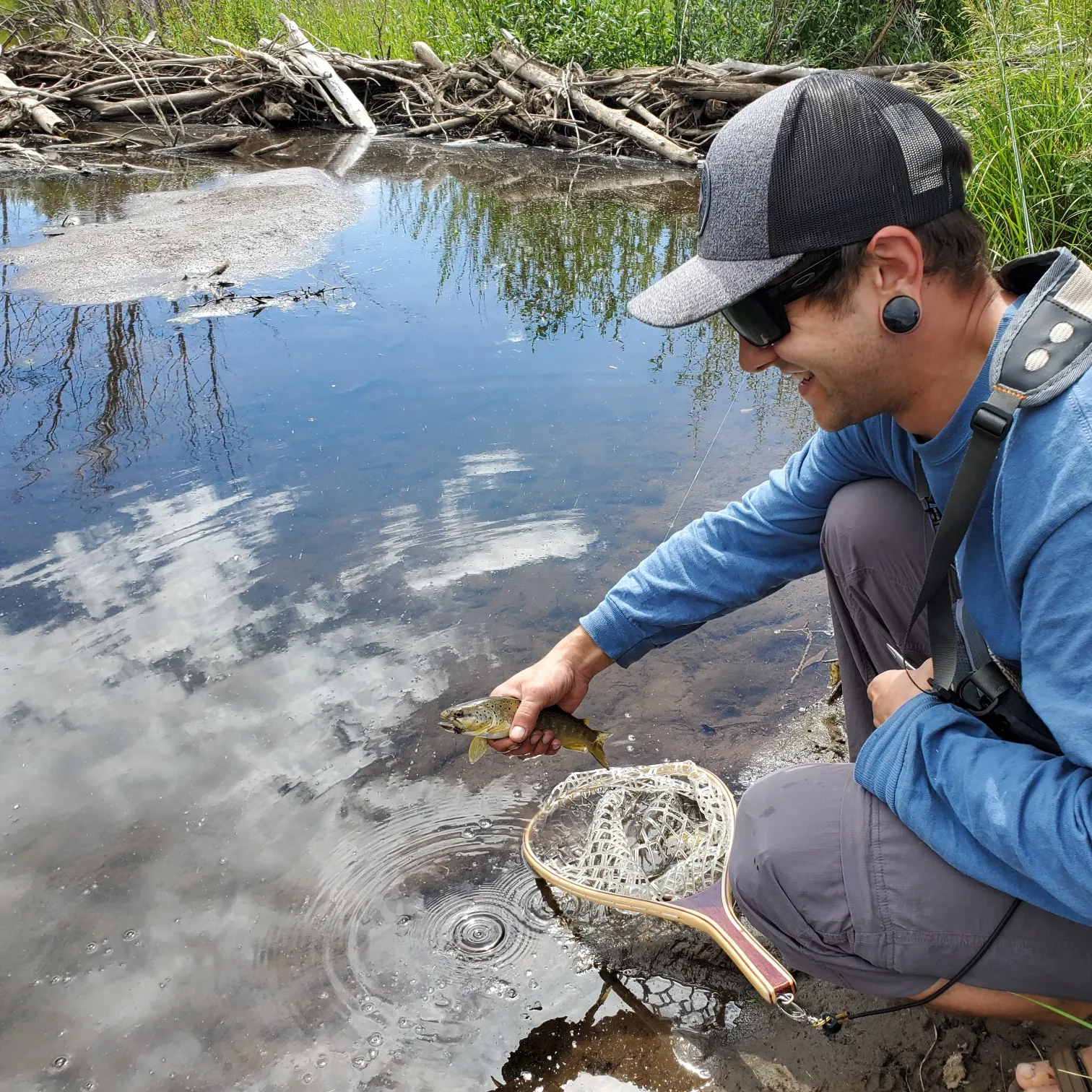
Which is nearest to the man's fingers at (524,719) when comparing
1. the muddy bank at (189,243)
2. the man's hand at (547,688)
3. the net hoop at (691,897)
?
the man's hand at (547,688)

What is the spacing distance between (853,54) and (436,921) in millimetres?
13708

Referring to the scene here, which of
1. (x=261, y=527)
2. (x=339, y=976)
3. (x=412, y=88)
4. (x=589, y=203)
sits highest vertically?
(x=412, y=88)

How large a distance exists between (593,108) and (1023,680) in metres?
12.9

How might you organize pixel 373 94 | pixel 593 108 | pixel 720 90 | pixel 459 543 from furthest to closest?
pixel 373 94, pixel 593 108, pixel 720 90, pixel 459 543

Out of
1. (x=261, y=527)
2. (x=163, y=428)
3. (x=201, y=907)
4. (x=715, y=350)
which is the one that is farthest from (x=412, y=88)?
(x=201, y=907)

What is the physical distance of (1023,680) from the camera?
179 cm

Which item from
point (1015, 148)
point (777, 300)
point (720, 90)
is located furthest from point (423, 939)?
point (720, 90)

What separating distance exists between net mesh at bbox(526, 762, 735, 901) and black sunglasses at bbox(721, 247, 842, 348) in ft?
4.91

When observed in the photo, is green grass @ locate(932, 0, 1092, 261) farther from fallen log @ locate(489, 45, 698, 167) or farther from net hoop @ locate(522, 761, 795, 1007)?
fallen log @ locate(489, 45, 698, 167)

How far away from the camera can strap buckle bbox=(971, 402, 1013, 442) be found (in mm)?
1744

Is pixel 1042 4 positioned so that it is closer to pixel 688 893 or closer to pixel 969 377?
pixel 969 377

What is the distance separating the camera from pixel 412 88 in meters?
15.2

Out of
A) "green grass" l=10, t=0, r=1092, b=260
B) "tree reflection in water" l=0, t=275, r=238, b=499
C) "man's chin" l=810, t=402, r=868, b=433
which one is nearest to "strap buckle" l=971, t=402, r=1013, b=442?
"man's chin" l=810, t=402, r=868, b=433

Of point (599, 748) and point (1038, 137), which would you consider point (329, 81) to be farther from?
point (599, 748)
